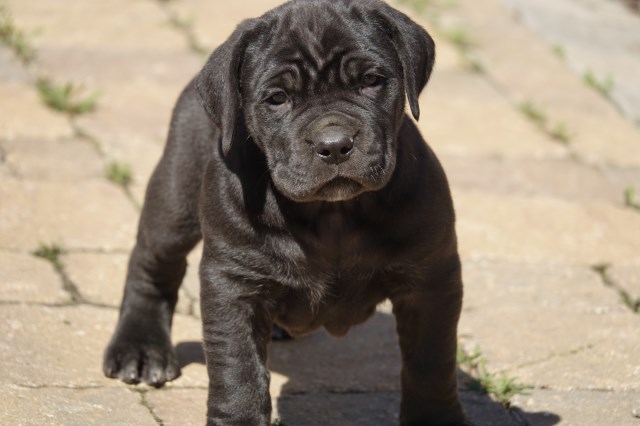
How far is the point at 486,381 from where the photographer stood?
4.96 meters

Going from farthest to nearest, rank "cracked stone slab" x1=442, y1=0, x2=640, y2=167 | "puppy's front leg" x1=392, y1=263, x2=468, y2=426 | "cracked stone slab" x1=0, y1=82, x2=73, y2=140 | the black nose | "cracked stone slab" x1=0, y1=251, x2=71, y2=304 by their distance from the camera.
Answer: "cracked stone slab" x1=442, y1=0, x2=640, y2=167
"cracked stone slab" x1=0, y1=82, x2=73, y2=140
"cracked stone slab" x1=0, y1=251, x2=71, y2=304
"puppy's front leg" x1=392, y1=263, x2=468, y2=426
the black nose

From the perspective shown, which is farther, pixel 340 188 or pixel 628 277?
Answer: pixel 628 277

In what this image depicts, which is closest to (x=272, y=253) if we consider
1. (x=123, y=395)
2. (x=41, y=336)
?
(x=123, y=395)

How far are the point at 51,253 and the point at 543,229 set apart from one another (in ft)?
8.72

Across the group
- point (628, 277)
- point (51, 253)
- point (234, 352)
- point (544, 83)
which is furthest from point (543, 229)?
point (234, 352)

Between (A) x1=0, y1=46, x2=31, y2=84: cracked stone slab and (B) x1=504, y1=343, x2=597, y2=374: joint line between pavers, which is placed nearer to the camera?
(B) x1=504, y1=343, x2=597, y2=374: joint line between pavers

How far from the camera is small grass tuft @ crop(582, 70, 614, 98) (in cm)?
893

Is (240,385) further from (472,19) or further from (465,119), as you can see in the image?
(472,19)

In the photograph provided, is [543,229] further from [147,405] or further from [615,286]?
[147,405]

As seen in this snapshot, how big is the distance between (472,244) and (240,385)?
2.57 metres

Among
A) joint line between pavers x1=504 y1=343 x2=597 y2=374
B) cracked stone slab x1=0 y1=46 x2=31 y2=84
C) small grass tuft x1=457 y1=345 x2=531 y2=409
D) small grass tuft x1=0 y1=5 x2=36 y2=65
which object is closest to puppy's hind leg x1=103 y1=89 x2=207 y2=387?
small grass tuft x1=457 y1=345 x2=531 y2=409

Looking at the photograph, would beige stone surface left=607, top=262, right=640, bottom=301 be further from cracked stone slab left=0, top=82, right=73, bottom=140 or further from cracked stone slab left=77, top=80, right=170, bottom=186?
cracked stone slab left=0, top=82, right=73, bottom=140

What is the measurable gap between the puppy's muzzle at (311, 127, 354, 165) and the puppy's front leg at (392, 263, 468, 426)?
2.00 ft

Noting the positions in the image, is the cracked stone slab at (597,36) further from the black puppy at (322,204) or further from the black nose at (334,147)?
the black nose at (334,147)
